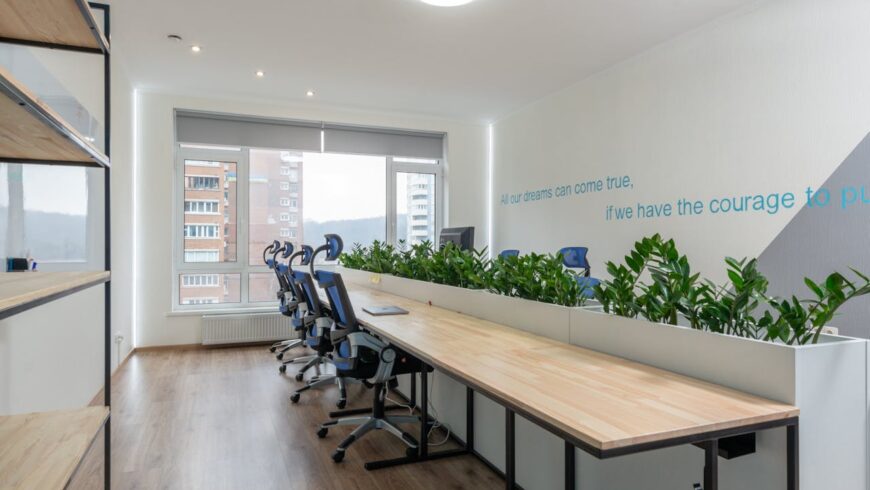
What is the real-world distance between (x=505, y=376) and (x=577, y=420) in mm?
479

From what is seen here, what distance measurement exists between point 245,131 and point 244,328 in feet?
8.16

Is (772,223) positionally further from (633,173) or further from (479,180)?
(479,180)

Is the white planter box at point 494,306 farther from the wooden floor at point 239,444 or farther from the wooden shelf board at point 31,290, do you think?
the wooden shelf board at point 31,290

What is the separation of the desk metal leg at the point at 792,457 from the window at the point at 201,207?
6517mm

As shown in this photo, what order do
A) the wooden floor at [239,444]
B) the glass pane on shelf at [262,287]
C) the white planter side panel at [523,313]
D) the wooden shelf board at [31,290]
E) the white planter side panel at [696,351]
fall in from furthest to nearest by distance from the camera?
the glass pane on shelf at [262,287]
the wooden floor at [239,444]
the white planter side panel at [523,313]
the white planter side panel at [696,351]
the wooden shelf board at [31,290]

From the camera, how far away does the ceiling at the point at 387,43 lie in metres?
4.07

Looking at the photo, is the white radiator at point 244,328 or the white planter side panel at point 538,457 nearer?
the white planter side panel at point 538,457

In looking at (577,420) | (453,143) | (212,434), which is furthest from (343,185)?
(577,420)

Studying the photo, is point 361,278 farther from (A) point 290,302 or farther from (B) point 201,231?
(B) point 201,231

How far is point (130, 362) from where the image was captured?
5555 millimetres

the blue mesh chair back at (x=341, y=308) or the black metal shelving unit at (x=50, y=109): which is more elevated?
the black metal shelving unit at (x=50, y=109)

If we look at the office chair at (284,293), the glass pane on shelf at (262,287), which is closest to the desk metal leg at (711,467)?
the office chair at (284,293)

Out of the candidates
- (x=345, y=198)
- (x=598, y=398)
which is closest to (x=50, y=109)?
(x=598, y=398)

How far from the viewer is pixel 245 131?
21.9 ft
